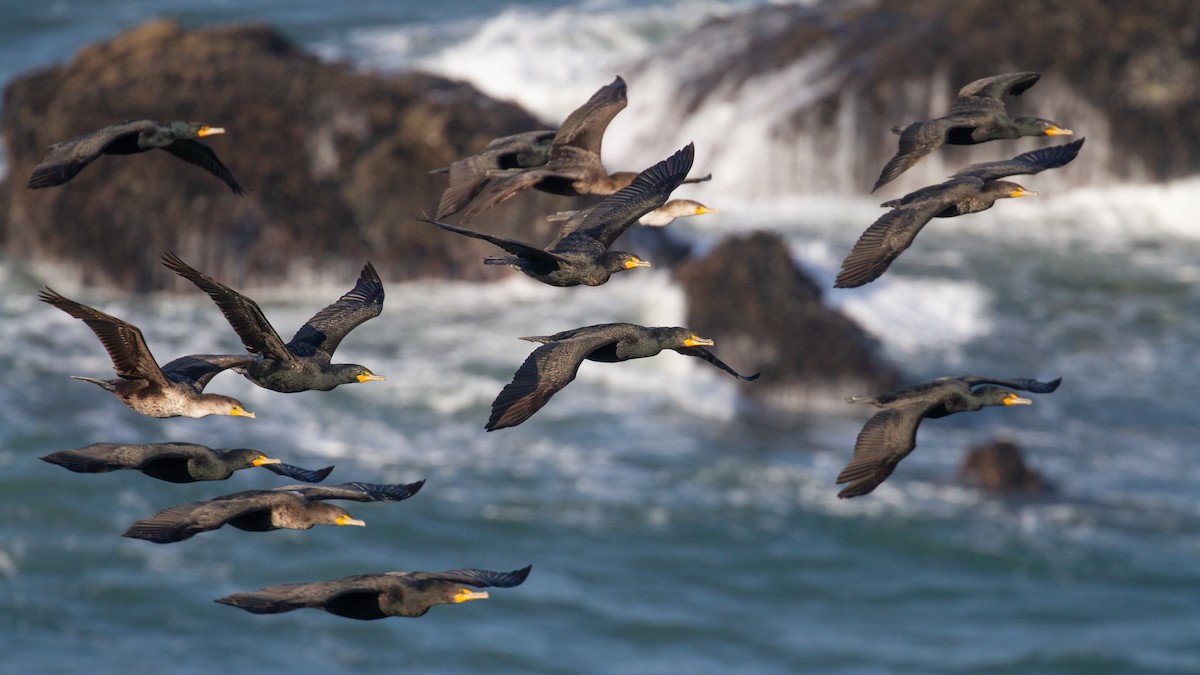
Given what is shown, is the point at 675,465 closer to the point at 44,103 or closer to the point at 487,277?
the point at 487,277

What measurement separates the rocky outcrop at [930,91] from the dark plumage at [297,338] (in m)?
23.1

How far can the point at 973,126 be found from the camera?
13094mm

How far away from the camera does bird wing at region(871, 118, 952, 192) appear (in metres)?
12.3

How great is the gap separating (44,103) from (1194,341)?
18356 millimetres

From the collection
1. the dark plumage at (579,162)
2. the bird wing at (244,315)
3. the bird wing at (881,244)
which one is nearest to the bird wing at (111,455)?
the bird wing at (244,315)

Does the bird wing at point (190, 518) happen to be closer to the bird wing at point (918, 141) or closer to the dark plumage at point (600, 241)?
the dark plumage at point (600, 241)

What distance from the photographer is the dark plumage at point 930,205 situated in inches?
460

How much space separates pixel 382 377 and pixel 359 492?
69 centimetres

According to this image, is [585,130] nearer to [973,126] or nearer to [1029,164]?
[973,126]

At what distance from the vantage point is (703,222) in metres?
34.6

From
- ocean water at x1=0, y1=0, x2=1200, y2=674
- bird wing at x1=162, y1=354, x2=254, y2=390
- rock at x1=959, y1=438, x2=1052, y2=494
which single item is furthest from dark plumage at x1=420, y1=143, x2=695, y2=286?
rock at x1=959, y1=438, x2=1052, y2=494

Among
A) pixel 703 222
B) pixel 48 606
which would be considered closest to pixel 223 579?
pixel 48 606

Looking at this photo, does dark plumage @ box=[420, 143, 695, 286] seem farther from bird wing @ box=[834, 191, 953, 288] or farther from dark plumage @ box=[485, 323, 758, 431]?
bird wing @ box=[834, 191, 953, 288]

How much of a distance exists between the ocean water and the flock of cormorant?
355 inches
